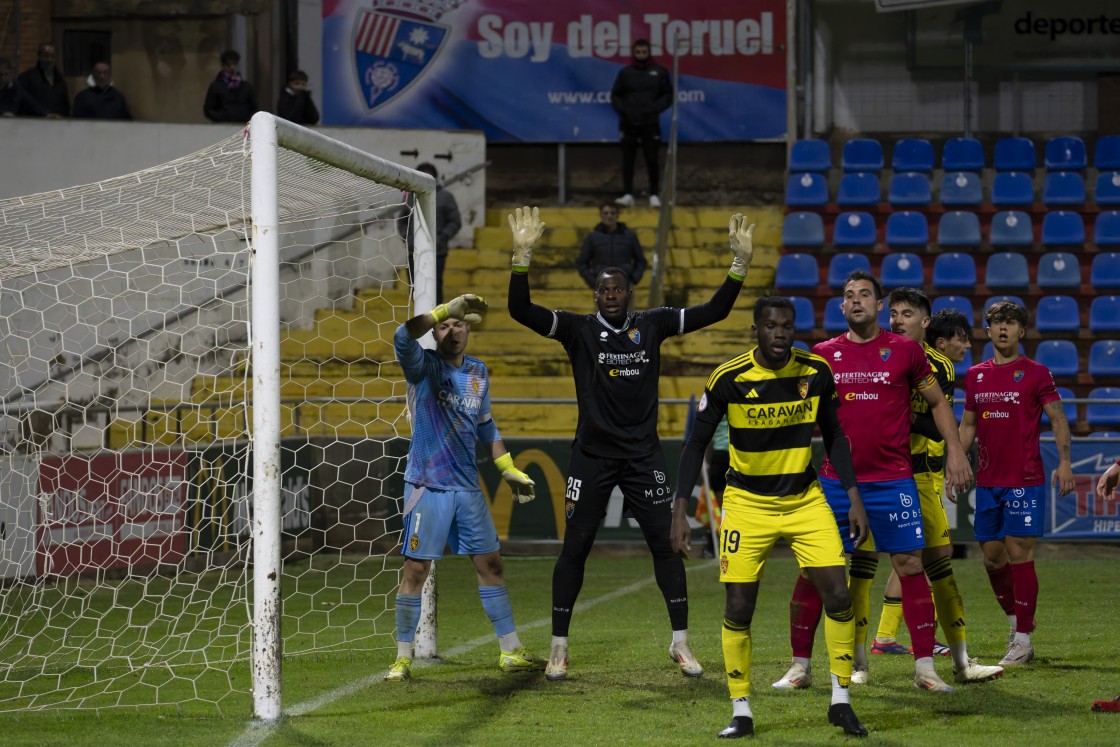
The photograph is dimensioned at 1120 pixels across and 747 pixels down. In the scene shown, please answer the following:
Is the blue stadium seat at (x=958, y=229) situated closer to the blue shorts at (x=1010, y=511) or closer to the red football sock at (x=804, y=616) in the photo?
the blue shorts at (x=1010, y=511)

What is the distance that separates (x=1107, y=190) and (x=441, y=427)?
13.5 meters

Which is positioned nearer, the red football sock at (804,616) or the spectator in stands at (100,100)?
the red football sock at (804,616)

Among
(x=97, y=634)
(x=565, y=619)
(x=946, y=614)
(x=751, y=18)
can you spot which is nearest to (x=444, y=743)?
(x=565, y=619)

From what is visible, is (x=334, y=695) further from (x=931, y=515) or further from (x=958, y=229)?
(x=958, y=229)

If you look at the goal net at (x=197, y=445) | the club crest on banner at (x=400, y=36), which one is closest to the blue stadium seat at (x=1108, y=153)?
the club crest on banner at (x=400, y=36)

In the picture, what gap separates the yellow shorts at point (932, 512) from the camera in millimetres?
7195

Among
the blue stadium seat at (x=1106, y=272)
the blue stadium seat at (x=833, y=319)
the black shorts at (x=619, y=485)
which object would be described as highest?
the blue stadium seat at (x=1106, y=272)

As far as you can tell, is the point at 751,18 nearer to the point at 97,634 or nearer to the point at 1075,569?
the point at 1075,569

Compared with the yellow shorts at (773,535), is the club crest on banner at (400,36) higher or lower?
higher

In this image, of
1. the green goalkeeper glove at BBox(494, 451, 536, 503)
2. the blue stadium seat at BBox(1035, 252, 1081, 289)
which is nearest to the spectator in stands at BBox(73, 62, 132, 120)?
the green goalkeeper glove at BBox(494, 451, 536, 503)

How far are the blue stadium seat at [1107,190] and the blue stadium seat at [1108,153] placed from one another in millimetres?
186

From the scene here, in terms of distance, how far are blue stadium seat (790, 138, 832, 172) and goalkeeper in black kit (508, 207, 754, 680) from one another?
39.6 feet

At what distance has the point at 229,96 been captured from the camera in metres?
17.8

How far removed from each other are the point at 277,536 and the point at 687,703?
85.4 inches
